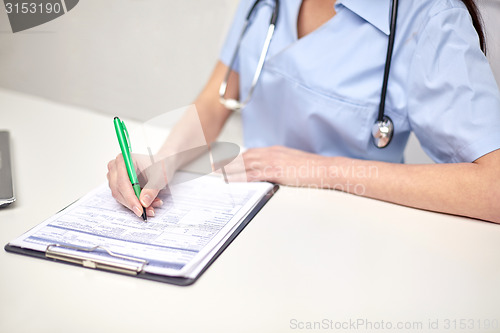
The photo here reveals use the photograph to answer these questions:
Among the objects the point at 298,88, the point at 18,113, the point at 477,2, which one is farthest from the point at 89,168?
the point at 477,2

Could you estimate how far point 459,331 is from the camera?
0.50 m

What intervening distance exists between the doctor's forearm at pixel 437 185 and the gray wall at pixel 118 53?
226 mm

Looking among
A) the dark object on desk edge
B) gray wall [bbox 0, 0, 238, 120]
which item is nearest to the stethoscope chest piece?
gray wall [bbox 0, 0, 238, 120]

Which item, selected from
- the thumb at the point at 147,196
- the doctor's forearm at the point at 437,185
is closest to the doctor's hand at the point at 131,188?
the thumb at the point at 147,196

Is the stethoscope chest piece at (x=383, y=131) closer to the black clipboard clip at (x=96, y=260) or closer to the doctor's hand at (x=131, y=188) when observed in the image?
the doctor's hand at (x=131, y=188)

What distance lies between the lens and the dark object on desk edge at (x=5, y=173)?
0.72 meters

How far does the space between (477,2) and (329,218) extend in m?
0.44

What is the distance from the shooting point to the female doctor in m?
0.73

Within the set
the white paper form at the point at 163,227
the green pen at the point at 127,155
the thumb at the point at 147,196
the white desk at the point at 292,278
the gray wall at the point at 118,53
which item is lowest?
the white desk at the point at 292,278

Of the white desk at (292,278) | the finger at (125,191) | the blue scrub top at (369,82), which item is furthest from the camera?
the blue scrub top at (369,82)

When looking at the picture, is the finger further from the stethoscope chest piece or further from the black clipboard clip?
the stethoscope chest piece

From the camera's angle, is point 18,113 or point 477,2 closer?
point 477,2

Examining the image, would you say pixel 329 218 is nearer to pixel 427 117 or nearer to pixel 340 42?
pixel 427 117

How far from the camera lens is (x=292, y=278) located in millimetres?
563
